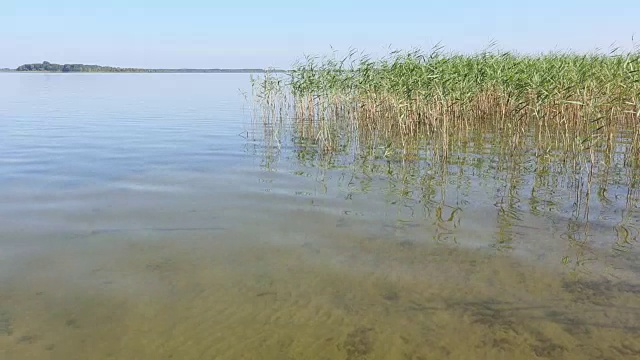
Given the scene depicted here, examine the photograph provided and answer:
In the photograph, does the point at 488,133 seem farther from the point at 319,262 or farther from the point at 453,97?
the point at 319,262

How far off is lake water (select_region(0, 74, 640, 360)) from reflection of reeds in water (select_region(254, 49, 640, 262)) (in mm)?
129

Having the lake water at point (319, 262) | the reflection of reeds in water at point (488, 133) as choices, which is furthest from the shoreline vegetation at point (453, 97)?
the lake water at point (319, 262)

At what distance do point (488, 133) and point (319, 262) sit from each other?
12.8m

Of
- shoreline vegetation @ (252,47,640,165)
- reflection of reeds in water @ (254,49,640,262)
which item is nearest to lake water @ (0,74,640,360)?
reflection of reeds in water @ (254,49,640,262)

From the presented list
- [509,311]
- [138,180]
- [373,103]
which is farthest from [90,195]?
[373,103]

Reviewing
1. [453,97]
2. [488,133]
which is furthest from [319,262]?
[488,133]

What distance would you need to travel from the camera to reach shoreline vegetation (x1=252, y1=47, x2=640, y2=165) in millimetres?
13227

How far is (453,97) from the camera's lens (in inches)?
589

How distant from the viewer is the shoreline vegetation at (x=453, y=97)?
43.4 ft

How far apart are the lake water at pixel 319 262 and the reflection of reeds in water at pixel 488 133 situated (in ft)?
0.42

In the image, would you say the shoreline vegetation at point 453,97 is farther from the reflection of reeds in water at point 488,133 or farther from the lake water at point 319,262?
the lake water at point 319,262

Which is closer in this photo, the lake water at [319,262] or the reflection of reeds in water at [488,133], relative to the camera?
the lake water at [319,262]

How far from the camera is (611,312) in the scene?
4594mm

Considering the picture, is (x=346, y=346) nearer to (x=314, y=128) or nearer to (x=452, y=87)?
(x=452, y=87)
